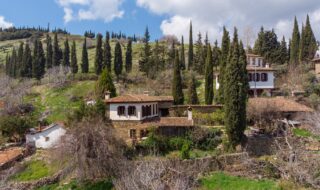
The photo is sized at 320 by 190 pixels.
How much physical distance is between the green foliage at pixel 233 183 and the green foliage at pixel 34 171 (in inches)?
552

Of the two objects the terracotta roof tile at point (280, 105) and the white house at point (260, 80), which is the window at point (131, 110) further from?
the white house at point (260, 80)

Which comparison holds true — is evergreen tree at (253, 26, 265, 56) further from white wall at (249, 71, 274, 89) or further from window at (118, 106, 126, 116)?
window at (118, 106, 126, 116)

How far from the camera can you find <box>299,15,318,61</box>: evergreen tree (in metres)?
61.7

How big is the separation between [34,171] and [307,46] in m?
53.2

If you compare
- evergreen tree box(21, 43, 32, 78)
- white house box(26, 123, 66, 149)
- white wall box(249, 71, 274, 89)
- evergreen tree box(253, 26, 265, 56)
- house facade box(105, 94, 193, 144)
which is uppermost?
evergreen tree box(253, 26, 265, 56)

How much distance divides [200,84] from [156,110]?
75.0 ft

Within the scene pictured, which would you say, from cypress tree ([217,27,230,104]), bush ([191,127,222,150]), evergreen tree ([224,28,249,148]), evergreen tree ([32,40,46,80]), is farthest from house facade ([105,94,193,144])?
evergreen tree ([32,40,46,80])

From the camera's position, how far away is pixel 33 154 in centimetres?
3547

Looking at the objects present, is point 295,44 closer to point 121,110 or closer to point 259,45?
point 259,45

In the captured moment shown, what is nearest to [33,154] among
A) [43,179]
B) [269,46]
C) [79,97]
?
[43,179]

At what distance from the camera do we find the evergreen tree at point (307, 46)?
61.7 meters

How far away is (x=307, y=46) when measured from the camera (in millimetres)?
62938

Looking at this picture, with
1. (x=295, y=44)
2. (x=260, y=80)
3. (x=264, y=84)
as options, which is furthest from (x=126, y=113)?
(x=295, y=44)

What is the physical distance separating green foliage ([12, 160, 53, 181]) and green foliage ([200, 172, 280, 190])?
14.0 meters
